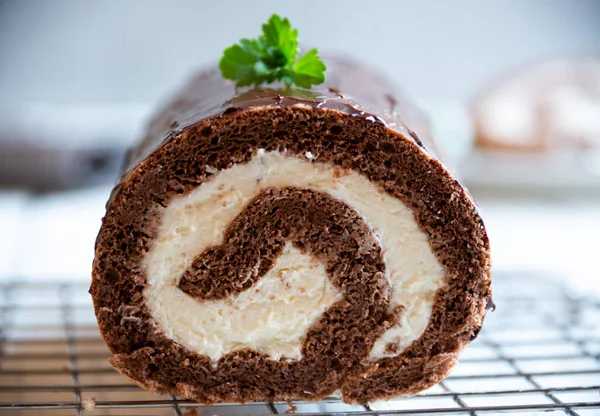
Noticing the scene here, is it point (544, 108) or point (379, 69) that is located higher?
point (544, 108)

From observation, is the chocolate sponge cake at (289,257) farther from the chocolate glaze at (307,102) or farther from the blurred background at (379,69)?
the blurred background at (379,69)

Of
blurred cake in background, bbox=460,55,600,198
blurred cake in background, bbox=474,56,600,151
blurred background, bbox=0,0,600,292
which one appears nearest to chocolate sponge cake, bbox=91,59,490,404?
blurred background, bbox=0,0,600,292

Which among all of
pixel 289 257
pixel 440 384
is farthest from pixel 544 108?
pixel 289 257

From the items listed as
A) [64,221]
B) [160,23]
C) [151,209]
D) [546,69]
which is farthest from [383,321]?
[160,23]

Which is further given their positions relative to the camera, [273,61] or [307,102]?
[273,61]

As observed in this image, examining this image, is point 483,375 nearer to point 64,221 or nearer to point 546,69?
point 64,221

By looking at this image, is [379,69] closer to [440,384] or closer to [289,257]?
[440,384]

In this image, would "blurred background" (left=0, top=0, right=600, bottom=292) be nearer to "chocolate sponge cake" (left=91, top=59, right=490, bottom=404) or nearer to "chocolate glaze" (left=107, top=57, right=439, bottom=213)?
"chocolate glaze" (left=107, top=57, right=439, bottom=213)
